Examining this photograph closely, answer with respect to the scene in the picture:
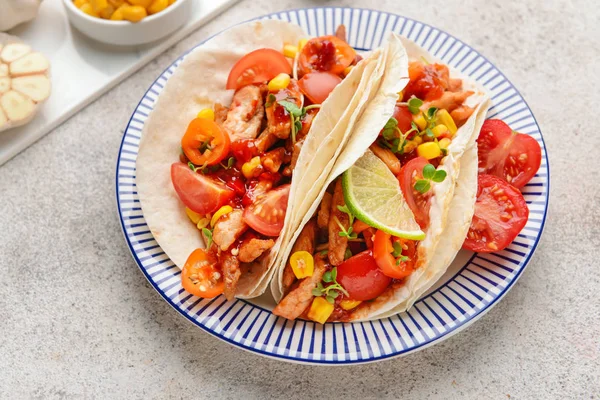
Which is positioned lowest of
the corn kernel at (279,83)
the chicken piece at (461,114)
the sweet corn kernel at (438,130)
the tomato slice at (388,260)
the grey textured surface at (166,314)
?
the grey textured surface at (166,314)

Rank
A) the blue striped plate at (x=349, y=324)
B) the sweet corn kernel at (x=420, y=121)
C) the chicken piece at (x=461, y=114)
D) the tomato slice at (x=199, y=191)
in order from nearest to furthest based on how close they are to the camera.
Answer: the blue striped plate at (x=349, y=324), the tomato slice at (x=199, y=191), the sweet corn kernel at (x=420, y=121), the chicken piece at (x=461, y=114)

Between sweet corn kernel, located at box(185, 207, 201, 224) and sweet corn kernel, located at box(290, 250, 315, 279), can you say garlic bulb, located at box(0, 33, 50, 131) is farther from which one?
sweet corn kernel, located at box(290, 250, 315, 279)

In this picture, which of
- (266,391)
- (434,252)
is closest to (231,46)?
(434,252)

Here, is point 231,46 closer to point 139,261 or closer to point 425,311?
point 139,261

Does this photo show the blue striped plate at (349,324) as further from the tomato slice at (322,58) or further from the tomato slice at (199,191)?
the tomato slice at (322,58)

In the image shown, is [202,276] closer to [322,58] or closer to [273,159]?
[273,159]

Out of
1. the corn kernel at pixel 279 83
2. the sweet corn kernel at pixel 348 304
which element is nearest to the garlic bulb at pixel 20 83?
the corn kernel at pixel 279 83
